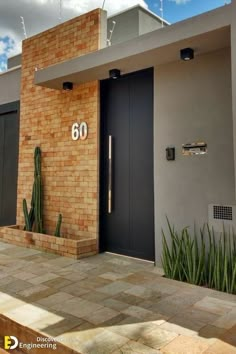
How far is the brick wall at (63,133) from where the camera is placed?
488 cm

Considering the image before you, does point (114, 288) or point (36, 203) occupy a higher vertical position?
point (36, 203)

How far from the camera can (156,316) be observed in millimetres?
2559

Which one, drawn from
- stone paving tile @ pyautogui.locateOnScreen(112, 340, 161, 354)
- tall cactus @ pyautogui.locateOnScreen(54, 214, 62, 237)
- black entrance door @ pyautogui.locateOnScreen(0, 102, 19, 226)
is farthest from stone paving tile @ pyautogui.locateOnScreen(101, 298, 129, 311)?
black entrance door @ pyautogui.locateOnScreen(0, 102, 19, 226)

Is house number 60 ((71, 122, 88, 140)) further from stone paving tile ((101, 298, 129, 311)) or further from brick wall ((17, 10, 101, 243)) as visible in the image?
stone paving tile ((101, 298, 129, 311))

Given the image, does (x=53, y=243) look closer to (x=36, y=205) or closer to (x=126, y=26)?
(x=36, y=205)

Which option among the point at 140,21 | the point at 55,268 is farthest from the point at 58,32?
the point at 55,268

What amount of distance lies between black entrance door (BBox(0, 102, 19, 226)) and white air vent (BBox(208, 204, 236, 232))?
414 cm

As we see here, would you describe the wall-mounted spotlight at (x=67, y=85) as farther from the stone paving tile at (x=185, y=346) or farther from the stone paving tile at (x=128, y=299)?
the stone paving tile at (x=185, y=346)

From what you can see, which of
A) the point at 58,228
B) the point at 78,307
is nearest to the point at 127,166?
the point at 58,228

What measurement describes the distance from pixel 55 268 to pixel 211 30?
330 centimetres

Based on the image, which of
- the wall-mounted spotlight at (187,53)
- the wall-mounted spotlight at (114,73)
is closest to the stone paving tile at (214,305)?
the wall-mounted spotlight at (187,53)

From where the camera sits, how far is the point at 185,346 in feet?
6.88

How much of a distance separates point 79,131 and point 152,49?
1977mm

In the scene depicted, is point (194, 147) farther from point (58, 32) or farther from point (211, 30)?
point (58, 32)
